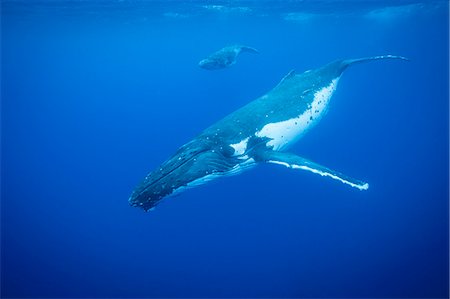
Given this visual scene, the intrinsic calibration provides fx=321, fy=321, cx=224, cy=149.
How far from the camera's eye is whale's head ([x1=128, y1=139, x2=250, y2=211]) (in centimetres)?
600

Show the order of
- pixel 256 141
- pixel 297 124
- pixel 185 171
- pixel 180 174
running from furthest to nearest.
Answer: pixel 297 124 → pixel 256 141 → pixel 185 171 → pixel 180 174

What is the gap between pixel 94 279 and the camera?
56.1ft

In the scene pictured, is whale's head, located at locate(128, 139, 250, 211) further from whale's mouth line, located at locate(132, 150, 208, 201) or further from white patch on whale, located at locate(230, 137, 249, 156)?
white patch on whale, located at locate(230, 137, 249, 156)

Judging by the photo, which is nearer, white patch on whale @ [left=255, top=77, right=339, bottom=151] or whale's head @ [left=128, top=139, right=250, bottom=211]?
whale's head @ [left=128, top=139, right=250, bottom=211]

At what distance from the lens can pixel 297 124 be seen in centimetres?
912

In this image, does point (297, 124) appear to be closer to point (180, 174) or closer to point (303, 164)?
point (303, 164)

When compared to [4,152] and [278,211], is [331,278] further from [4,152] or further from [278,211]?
[4,152]

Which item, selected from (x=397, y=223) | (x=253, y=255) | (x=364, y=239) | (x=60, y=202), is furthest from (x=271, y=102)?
(x=60, y=202)

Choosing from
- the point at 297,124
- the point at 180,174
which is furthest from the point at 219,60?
the point at 180,174

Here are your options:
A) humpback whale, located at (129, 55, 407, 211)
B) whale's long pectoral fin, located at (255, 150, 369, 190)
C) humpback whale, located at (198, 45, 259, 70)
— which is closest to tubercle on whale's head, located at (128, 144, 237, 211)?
humpback whale, located at (129, 55, 407, 211)

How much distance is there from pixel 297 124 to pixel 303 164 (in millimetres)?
2414

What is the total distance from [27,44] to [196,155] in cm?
5516

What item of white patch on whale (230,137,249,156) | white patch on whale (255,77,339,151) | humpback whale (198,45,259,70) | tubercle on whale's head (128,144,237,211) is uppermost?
humpback whale (198,45,259,70)

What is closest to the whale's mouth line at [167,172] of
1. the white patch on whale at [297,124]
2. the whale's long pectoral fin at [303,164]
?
the whale's long pectoral fin at [303,164]
